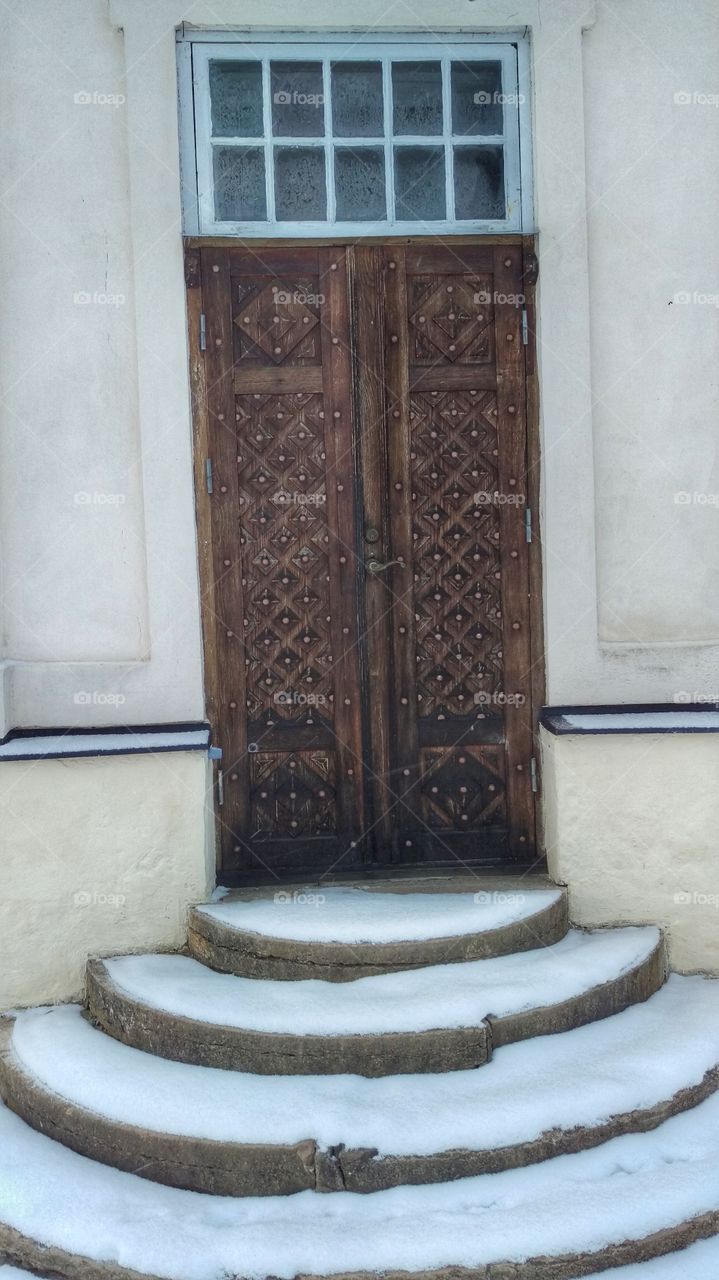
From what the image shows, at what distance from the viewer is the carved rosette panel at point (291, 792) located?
5262 millimetres

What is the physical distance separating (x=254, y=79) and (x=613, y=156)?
1.56m

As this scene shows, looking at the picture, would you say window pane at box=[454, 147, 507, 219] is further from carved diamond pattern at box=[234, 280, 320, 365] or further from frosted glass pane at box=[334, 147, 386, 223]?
carved diamond pattern at box=[234, 280, 320, 365]

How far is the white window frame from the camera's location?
5039 millimetres

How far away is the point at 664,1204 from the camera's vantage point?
11.8 ft

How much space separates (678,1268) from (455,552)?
287 centimetres

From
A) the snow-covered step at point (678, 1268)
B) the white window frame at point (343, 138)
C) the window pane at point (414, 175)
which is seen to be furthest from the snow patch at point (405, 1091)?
the window pane at point (414, 175)

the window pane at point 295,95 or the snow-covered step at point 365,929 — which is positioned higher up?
the window pane at point 295,95

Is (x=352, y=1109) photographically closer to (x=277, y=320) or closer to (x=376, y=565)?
(x=376, y=565)

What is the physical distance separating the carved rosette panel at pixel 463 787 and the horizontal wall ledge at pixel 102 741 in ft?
3.40

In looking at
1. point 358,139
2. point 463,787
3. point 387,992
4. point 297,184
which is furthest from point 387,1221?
point 358,139

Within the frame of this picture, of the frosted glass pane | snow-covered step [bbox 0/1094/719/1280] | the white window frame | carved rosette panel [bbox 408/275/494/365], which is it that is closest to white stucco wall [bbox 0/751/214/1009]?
snow-covered step [bbox 0/1094/719/1280]

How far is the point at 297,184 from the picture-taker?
16.9 feet

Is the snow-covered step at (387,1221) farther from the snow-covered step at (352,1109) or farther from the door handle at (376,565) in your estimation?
the door handle at (376,565)

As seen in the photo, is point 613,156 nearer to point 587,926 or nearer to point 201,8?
point 201,8
